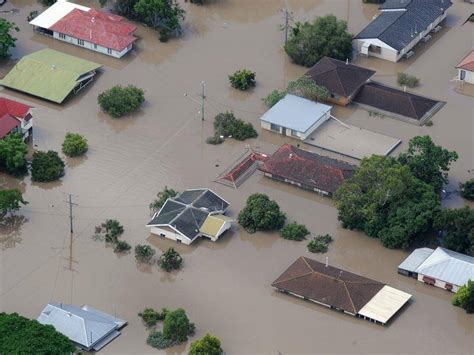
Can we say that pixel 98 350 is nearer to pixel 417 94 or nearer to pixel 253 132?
pixel 253 132

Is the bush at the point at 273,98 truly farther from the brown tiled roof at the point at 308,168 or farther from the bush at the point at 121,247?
the bush at the point at 121,247

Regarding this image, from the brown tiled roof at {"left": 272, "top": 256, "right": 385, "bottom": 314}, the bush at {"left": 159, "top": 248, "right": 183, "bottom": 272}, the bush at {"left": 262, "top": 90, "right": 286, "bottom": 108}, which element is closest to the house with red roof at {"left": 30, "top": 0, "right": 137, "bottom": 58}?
the bush at {"left": 262, "top": 90, "right": 286, "bottom": 108}

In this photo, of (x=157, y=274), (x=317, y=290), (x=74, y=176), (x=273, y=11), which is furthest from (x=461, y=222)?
(x=273, y=11)

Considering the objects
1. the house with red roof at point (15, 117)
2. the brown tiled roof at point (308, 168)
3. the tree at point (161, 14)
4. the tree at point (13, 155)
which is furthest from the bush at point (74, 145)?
the tree at point (161, 14)

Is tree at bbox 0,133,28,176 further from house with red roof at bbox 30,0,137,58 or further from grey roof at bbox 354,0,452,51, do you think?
grey roof at bbox 354,0,452,51

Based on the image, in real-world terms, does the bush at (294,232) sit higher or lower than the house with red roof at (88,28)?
higher

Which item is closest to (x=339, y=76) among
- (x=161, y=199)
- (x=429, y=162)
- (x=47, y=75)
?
(x=429, y=162)

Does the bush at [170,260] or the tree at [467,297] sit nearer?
the tree at [467,297]

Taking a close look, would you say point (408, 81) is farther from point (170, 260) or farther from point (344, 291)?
point (170, 260)
